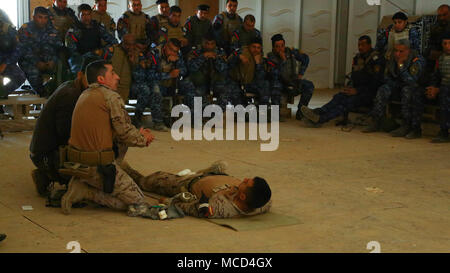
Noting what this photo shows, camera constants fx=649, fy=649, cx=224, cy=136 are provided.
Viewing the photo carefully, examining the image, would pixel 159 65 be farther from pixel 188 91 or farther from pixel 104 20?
pixel 104 20

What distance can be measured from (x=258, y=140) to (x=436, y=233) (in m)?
3.71

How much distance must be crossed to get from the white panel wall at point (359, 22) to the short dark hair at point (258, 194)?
32.4 ft

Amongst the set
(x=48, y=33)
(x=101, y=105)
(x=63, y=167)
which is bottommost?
(x=63, y=167)

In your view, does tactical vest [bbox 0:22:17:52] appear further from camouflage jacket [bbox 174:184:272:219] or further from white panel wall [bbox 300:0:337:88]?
white panel wall [bbox 300:0:337:88]

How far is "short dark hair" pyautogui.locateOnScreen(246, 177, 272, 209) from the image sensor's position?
3.93 metres

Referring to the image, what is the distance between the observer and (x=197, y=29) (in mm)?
9789

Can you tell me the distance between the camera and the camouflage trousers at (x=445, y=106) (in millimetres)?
7574

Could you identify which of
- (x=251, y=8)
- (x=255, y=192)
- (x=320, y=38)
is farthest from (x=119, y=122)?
(x=320, y=38)

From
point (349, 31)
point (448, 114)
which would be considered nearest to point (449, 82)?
point (448, 114)

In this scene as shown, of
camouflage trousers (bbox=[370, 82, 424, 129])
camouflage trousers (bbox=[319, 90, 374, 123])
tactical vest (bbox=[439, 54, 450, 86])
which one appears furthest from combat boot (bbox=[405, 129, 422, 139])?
camouflage trousers (bbox=[319, 90, 374, 123])

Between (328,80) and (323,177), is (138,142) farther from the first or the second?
(328,80)

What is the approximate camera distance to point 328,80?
13938 millimetres

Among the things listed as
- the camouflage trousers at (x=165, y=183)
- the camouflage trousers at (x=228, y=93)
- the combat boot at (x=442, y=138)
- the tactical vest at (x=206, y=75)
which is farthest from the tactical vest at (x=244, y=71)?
the camouflage trousers at (x=165, y=183)

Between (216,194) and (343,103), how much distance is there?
493 centimetres
